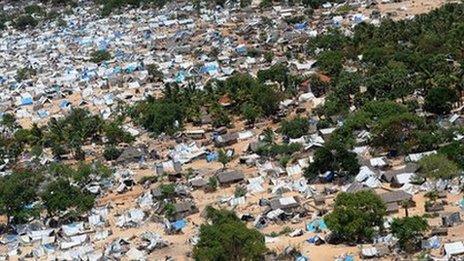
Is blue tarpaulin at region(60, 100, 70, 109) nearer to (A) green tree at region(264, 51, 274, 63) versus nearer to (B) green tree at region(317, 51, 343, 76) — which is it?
(A) green tree at region(264, 51, 274, 63)

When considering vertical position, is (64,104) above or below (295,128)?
below

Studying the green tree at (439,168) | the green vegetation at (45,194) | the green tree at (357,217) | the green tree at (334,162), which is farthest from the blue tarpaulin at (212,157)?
the green tree at (357,217)

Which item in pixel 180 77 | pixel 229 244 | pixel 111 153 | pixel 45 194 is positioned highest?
pixel 229 244

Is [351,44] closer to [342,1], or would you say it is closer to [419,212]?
[342,1]

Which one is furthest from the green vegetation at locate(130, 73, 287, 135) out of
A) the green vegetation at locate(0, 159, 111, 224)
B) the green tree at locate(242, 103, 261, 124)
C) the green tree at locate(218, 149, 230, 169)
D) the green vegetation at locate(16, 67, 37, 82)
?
the green vegetation at locate(16, 67, 37, 82)

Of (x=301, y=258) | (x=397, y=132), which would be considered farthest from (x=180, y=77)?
(x=301, y=258)

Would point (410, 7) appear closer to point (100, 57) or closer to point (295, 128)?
point (100, 57)
